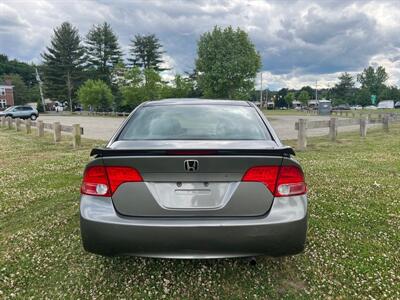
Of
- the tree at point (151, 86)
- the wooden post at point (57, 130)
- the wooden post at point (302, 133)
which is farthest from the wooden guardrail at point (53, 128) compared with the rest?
the tree at point (151, 86)

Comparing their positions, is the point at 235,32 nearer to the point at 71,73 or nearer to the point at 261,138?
the point at 261,138

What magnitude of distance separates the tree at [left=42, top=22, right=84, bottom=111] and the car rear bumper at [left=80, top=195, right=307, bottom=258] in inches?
2863

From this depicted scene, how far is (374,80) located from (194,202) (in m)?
120

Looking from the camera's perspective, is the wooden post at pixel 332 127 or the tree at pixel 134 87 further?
the tree at pixel 134 87

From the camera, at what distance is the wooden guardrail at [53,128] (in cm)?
1151

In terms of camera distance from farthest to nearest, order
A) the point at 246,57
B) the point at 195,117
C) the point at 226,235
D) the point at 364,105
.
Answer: the point at 364,105 < the point at 246,57 < the point at 195,117 < the point at 226,235

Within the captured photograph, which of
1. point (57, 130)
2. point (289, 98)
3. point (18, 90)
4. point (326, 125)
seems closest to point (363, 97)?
point (289, 98)

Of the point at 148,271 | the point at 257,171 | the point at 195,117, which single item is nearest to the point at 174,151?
the point at 257,171

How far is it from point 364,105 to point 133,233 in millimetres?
114715

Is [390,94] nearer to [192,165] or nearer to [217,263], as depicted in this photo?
[217,263]

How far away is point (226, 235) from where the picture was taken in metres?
2.36

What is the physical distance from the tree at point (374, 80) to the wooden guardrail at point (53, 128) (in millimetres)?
105647

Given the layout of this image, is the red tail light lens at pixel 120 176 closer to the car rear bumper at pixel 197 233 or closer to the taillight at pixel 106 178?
the taillight at pixel 106 178

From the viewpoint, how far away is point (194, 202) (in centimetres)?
240
